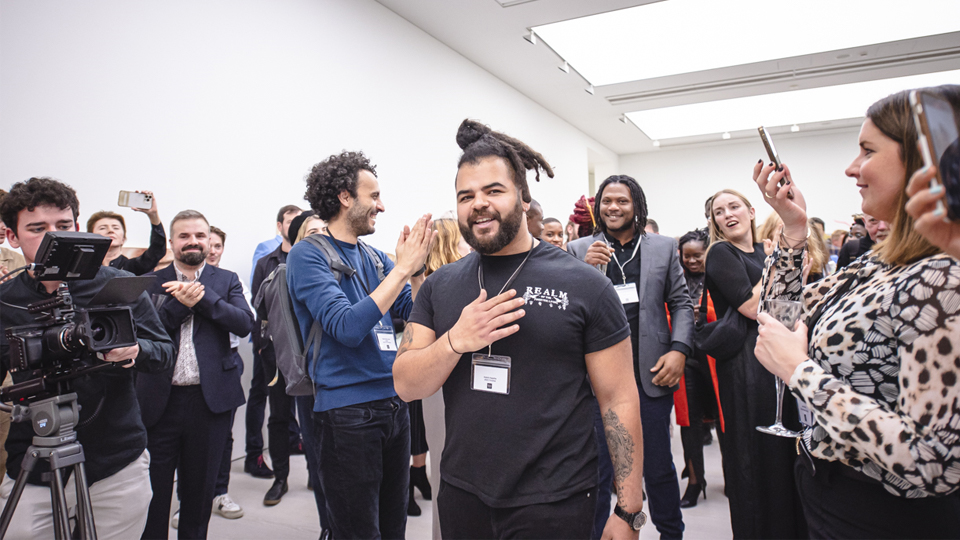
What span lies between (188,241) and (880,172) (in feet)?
9.06

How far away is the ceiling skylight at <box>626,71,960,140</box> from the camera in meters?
7.81

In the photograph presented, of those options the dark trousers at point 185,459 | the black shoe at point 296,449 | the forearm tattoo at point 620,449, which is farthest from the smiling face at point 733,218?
the black shoe at point 296,449

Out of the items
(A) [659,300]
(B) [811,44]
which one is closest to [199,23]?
(A) [659,300]

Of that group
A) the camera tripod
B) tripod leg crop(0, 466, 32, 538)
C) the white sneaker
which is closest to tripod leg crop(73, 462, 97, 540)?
the camera tripod

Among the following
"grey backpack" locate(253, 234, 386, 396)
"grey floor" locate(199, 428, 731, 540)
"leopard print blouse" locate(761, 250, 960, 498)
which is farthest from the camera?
"grey floor" locate(199, 428, 731, 540)

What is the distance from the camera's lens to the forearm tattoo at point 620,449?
129 cm

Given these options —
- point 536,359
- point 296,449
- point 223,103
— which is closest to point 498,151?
point 536,359

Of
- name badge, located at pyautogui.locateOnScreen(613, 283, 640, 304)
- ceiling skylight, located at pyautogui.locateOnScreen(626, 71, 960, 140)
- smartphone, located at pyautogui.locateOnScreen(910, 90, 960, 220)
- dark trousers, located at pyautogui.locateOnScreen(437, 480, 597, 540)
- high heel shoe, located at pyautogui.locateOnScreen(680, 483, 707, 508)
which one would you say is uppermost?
ceiling skylight, located at pyautogui.locateOnScreen(626, 71, 960, 140)

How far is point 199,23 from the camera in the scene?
3588mm

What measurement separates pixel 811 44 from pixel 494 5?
386cm

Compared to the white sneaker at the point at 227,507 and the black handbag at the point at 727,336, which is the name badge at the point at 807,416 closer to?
the black handbag at the point at 727,336

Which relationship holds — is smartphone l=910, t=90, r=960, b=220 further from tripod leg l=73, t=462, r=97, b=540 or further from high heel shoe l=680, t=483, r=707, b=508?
→ high heel shoe l=680, t=483, r=707, b=508

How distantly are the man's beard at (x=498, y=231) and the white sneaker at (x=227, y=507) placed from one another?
2609mm

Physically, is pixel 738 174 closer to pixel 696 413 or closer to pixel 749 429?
pixel 696 413
